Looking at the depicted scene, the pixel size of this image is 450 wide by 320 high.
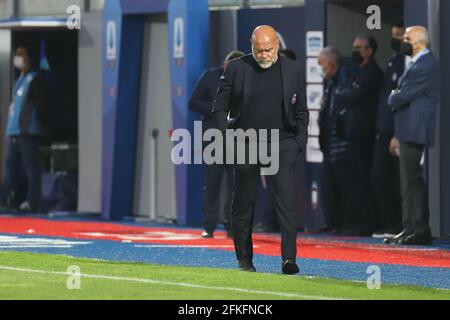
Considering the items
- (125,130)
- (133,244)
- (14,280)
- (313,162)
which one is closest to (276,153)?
(14,280)

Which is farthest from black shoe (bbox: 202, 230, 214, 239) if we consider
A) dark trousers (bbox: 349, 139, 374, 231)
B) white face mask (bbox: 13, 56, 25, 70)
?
white face mask (bbox: 13, 56, 25, 70)

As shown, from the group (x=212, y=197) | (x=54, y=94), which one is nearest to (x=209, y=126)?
(x=212, y=197)

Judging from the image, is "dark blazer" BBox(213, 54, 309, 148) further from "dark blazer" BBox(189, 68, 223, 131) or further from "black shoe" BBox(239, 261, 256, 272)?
"dark blazer" BBox(189, 68, 223, 131)

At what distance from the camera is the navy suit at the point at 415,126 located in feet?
55.4

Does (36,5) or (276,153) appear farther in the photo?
(36,5)

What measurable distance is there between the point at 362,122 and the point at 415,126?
6.35 feet

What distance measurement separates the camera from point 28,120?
77.0ft

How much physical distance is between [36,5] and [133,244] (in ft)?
30.0

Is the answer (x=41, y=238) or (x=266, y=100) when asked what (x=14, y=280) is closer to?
(x=266, y=100)

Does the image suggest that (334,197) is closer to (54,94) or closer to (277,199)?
(54,94)

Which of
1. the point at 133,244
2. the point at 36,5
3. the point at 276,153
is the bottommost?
the point at 133,244

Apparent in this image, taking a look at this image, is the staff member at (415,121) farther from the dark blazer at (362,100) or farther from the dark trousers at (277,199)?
the dark trousers at (277,199)

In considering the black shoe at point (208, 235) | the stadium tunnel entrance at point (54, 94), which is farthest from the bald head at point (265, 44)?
the stadium tunnel entrance at point (54, 94)

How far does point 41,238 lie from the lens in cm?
1786
